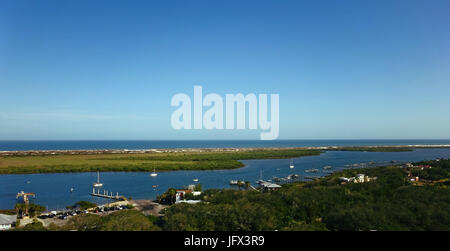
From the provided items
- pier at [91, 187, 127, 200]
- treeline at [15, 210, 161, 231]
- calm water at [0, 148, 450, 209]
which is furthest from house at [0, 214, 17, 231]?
pier at [91, 187, 127, 200]

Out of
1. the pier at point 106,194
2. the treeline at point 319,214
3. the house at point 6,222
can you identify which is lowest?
the pier at point 106,194

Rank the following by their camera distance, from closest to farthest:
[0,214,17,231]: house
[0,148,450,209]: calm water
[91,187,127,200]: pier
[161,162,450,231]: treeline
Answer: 1. [161,162,450,231]: treeline
2. [0,214,17,231]: house
3. [91,187,127,200]: pier
4. [0,148,450,209]: calm water

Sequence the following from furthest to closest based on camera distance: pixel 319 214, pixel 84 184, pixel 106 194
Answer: pixel 84 184
pixel 106 194
pixel 319 214

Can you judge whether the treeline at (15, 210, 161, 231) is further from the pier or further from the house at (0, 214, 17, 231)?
the pier

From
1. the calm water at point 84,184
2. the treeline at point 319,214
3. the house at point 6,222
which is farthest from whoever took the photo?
the calm water at point 84,184

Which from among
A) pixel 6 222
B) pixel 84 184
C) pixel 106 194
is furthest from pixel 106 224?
pixel 84 184

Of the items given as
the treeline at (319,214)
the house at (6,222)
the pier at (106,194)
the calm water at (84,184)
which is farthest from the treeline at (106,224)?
the pier at (106,194)

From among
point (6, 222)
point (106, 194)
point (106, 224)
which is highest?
point (106, 224)

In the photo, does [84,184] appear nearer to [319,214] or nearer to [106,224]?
[106,224]

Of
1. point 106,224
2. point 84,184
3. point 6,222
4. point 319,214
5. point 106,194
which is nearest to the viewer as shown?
point 106,224

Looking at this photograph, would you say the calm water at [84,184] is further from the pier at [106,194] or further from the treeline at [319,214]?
the treeline at [319,214]
